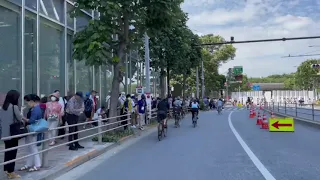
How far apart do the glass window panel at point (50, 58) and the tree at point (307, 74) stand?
66326 millimetres

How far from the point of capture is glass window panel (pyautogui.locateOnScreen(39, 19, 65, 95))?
16.7 metres

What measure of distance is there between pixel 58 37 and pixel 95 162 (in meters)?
9.42

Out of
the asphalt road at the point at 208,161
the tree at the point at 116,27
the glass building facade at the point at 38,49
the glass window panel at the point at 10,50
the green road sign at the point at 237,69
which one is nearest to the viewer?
the asphalt road at the point at 208,161

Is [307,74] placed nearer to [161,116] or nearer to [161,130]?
[161,116]

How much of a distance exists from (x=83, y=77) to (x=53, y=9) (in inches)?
178

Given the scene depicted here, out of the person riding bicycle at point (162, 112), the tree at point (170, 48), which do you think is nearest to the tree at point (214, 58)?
the tree at point (170, 48)

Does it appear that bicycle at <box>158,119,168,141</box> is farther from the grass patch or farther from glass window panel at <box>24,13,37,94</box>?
glass window panel at <box>24,13,37,94</box>

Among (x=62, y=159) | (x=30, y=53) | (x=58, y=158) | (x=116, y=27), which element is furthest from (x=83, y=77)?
(x=62, y=159)

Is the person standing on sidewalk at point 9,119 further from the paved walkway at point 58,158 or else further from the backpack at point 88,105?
the backpack at point 88,105

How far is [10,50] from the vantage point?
46.6 ft

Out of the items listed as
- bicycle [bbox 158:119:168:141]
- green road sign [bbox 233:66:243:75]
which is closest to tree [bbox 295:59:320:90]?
Answer: green road sign [bbox 233:66:243:75]

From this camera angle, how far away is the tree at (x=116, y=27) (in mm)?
14664

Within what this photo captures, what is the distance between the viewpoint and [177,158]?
10977 mm

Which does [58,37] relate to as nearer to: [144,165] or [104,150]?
[104,150]
